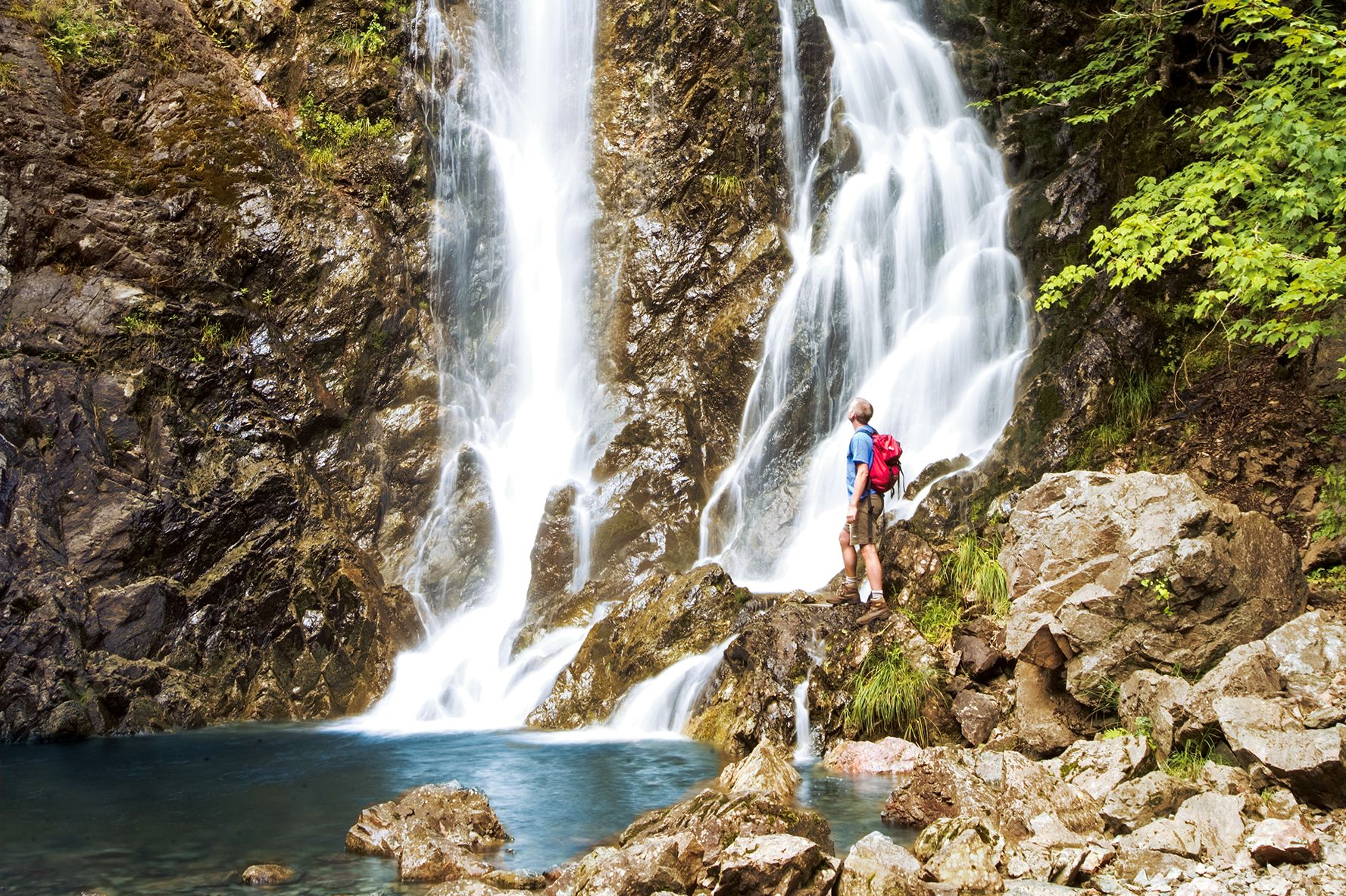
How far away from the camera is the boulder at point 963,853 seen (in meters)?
5.34

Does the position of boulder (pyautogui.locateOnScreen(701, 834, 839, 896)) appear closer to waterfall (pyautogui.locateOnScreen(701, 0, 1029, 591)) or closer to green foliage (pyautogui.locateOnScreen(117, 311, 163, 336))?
waterfall (pyautogui.locateOnScreen(701, 0, 1029, 591))

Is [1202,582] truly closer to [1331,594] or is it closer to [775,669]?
[1331,594]

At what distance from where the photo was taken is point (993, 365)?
13.7m

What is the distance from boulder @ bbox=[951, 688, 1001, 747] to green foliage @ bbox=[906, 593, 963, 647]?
0.94m

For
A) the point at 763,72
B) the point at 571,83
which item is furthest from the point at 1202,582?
the point at 571,83

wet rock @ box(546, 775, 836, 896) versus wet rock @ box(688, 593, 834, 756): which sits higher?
wet rock @ box(688, 593, 834, 756)

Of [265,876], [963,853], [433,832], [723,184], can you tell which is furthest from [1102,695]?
[723,184]

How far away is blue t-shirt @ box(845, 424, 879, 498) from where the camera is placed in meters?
9.55

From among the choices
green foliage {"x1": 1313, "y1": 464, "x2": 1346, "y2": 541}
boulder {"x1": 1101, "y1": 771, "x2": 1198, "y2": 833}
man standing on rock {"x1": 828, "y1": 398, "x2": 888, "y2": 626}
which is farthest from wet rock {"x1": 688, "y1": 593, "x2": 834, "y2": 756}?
green foliage {"x1": 1313, "y1": 464, "x2": 1346, "y2": 541}

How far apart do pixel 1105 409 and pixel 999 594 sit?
319cm

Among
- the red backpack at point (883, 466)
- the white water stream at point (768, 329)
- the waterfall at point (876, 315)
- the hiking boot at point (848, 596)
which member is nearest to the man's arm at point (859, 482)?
the red backpack at point (883, 466)

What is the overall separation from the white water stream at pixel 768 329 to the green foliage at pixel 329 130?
1.10 meters

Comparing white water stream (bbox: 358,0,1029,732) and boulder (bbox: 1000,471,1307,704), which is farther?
white water stream (bbox: 358,0,1029,732)

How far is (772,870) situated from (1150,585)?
404cm
